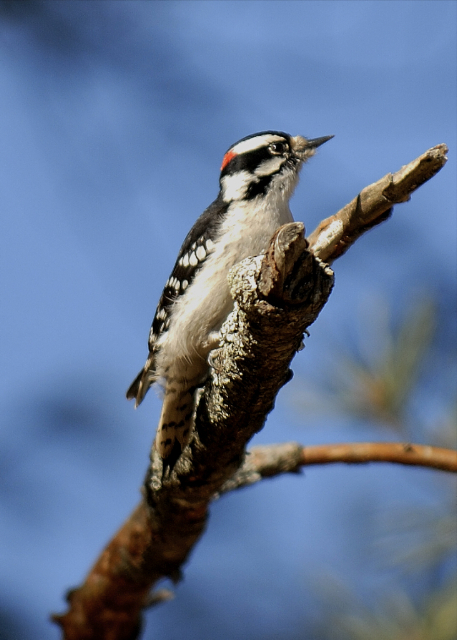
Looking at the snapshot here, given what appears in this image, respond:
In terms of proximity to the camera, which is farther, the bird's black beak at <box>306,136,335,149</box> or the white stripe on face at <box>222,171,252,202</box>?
the bird's black beak at <box>306,136,335,149</box>

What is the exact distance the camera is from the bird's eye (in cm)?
409

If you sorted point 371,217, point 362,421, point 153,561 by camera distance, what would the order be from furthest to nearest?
point 153,561 → point 362,421 → point 371,217

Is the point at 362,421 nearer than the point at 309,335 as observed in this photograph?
No

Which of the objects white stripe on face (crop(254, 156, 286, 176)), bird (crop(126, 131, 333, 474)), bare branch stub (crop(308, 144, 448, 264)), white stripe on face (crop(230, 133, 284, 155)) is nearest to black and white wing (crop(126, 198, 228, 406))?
bird (crop(126, 131, 333, 474))

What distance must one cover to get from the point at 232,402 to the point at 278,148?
208 centimetres

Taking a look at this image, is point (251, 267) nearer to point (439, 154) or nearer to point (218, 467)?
point (439, 154)

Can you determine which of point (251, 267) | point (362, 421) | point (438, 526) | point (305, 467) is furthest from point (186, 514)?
point (251, 267)

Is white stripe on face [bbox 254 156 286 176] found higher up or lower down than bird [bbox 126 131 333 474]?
higher up

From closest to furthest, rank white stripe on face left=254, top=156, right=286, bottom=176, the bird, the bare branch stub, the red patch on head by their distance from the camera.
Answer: the bare branch stub, the bird, white stripe on face left=254, top=156, right=286, bottom=176, the red patch on head

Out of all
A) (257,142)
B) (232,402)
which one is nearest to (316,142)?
(257,142)

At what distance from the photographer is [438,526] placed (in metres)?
2.43

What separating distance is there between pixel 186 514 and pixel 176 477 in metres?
0.32

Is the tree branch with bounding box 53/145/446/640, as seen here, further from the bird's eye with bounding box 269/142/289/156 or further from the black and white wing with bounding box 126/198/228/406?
the bird's eye with bounding box 269/142/289/156

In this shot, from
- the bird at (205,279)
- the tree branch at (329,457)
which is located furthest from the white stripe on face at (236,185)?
the tree branch at (329,457)
